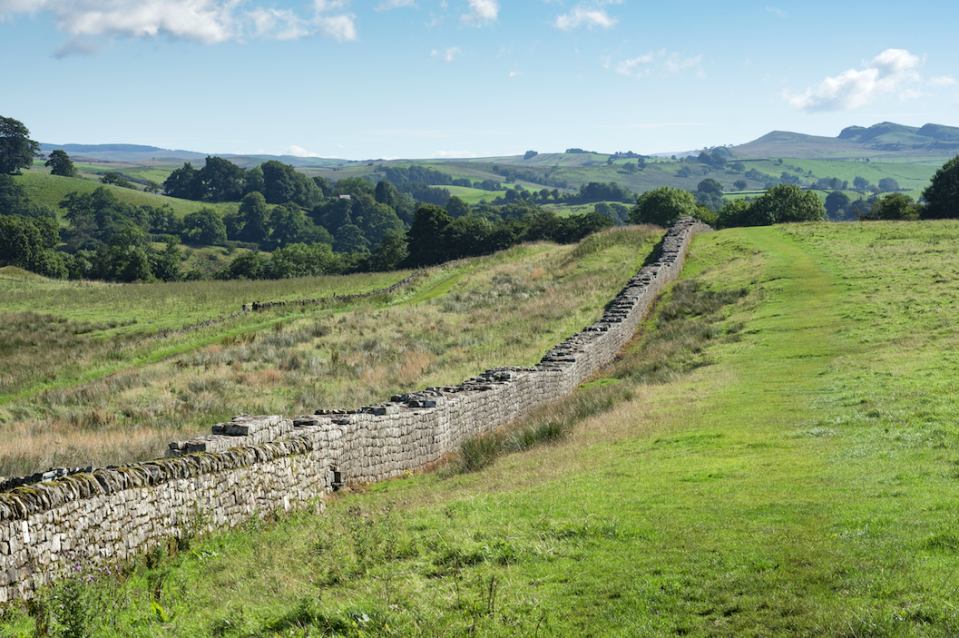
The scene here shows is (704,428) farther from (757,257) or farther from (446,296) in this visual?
(446,296)

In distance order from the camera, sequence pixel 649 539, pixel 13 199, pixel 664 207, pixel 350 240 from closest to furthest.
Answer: pixel 649 539
pixel 664 207
pixel 13 199
pixel 350 240

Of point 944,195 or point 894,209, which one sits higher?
point 944,195

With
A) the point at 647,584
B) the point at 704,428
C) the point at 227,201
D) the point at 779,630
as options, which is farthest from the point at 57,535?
the point at 227,201

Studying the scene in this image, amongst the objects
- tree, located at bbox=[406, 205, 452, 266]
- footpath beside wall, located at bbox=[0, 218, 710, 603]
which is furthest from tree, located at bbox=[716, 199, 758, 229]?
footpath beside wall, located at bbox=[0, 218, 710, 603]

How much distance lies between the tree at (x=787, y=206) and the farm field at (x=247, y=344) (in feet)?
59.8

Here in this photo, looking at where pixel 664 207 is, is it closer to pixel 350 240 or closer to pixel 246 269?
pixel 246 269

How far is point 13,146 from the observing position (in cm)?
15988

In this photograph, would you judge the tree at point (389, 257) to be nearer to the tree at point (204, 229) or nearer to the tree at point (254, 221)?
the tree at point (204, 229)

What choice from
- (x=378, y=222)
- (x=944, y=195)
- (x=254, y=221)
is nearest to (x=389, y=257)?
(x=944, y=195)

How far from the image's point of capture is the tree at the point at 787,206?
7156 centimetres

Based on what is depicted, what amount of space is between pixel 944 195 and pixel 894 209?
4.77 meters

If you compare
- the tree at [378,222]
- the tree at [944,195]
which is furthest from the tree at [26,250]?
the tree at [944,195]

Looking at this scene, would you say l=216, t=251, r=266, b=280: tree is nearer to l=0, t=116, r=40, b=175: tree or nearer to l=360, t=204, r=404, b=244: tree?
l=360, t=204, r=404, b=244: tree

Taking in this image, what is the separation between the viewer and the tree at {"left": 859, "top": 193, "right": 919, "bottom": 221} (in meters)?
65.0
